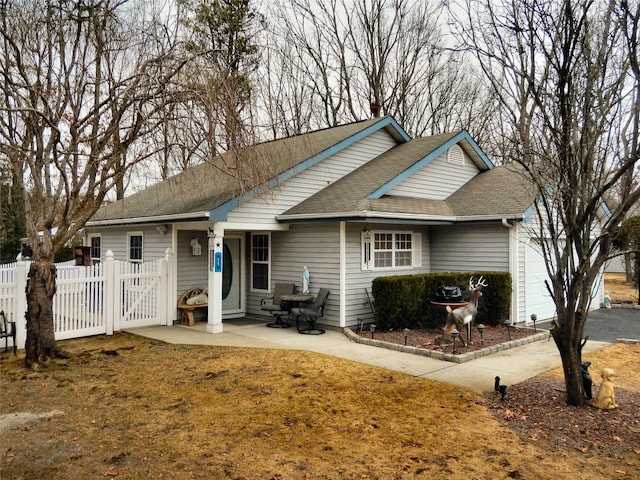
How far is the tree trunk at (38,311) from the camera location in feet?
25.1

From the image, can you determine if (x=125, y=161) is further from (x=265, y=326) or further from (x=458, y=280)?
(x=458, y=280)

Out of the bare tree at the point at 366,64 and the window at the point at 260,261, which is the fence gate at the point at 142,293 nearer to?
the window at the point at 260,261

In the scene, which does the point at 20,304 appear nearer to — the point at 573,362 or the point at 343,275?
the point at 343,275

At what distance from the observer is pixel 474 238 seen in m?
12.6

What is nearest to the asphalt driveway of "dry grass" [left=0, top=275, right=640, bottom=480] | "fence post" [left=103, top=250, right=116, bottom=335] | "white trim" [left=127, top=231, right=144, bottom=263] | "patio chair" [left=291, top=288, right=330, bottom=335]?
"dry grass" [left=0, top=275, right=640, bottom=480]

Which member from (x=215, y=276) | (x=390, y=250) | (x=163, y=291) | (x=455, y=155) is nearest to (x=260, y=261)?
(x=215, y=276)

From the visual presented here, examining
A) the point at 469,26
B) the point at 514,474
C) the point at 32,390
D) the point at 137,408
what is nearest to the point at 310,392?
the point at 137,408

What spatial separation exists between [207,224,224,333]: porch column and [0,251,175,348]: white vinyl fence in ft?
5.57

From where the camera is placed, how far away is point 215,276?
34.5 ft

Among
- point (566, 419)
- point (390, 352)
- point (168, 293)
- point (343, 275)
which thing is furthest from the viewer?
point (168, 293)

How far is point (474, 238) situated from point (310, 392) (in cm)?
777

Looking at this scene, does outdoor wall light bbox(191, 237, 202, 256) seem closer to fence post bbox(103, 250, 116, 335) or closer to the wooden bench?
the wooden bench

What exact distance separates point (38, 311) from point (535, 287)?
1133 cm

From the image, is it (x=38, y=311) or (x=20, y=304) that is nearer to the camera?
(x=38, y=311)
